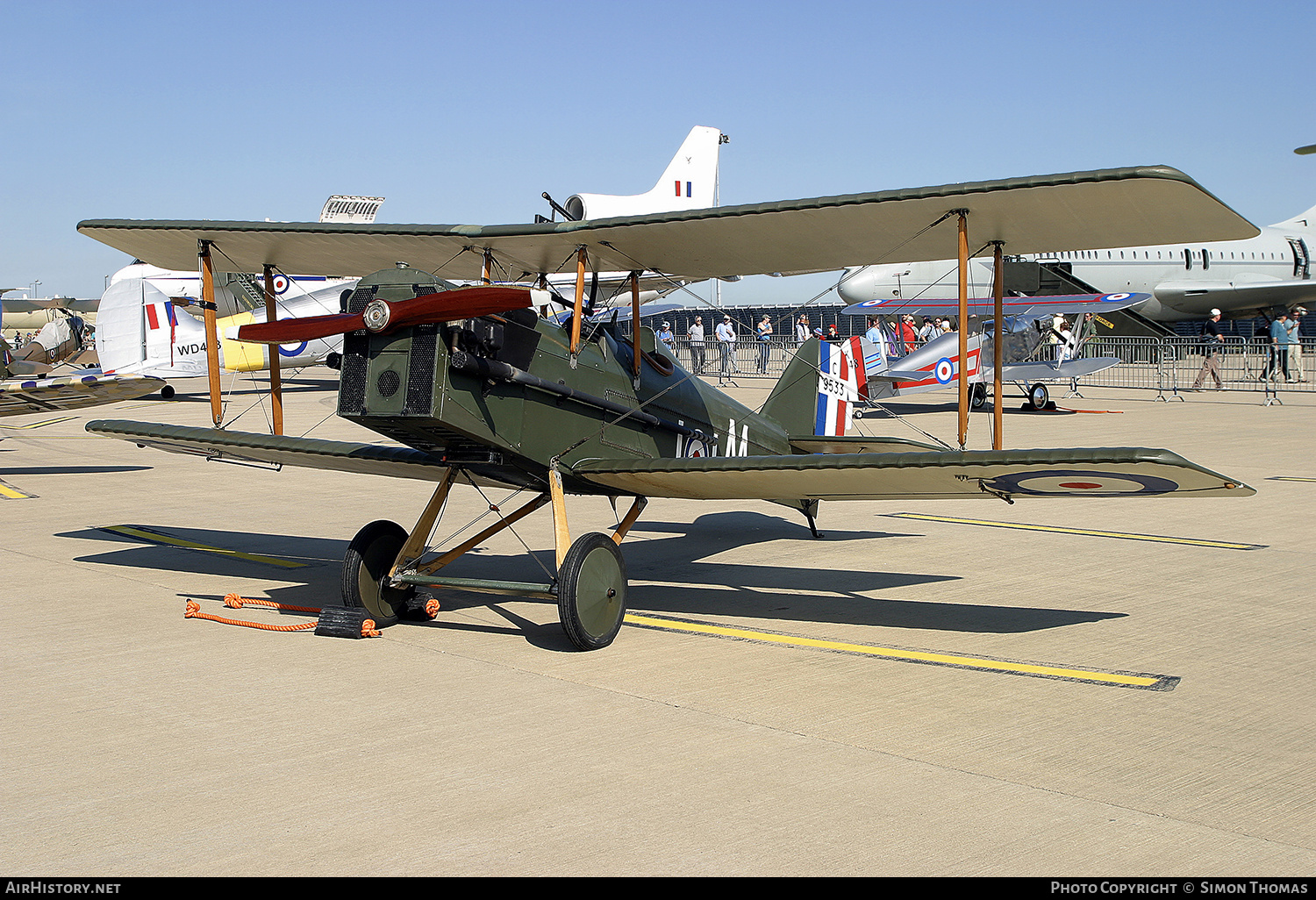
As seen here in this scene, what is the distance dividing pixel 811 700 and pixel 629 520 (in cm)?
246

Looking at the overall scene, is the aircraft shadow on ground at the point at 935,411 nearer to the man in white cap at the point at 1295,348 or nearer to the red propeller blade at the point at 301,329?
the man in white cap at the point at 1295,348

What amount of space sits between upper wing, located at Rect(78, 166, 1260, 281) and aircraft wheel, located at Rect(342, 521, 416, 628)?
6.31 feet

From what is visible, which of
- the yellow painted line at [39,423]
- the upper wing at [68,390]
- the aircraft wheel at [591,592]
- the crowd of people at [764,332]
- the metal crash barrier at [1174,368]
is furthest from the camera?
the crowd of people at [764,332]

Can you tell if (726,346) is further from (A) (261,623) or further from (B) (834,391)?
(A) (261,623)

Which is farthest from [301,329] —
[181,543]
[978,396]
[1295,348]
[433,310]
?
[1295,348]

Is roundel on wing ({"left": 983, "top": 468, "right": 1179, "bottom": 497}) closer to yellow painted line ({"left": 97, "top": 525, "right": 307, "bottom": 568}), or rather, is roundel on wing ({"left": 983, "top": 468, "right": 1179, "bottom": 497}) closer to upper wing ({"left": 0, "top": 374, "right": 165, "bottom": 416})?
yellow painted line ({"left": 97, "top": 525, "right": 307, "bottom": 568})

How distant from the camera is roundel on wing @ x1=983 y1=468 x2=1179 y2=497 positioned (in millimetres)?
5273

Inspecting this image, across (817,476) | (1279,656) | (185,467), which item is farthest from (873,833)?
(185,467)

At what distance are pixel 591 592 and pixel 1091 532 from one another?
560cm

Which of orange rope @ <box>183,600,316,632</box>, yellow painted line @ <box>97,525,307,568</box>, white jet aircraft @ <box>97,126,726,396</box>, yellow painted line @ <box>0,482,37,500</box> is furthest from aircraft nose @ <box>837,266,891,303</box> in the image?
orange rope @ <box>183,600,316,632</box>

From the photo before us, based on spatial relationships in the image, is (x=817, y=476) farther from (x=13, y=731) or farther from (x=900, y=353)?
(x=900, y=353)

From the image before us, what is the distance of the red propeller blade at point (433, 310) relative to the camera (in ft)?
18.2

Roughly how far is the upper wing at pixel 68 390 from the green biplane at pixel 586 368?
6.08 metres

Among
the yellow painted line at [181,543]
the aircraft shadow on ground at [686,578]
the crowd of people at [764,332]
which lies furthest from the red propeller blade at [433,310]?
the crowd of people at [764,332]
